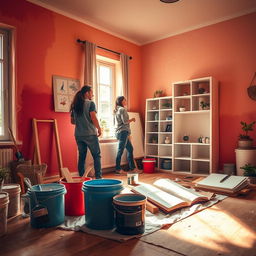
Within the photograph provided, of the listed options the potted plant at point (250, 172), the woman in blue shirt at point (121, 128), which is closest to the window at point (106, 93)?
the woman in blue shirt at point (121, 128)

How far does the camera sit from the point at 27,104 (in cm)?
398

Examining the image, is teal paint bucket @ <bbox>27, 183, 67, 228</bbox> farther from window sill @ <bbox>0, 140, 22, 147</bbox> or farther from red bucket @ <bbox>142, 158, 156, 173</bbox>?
red bucket @ <bbox>142, 158, 156, 173</bbox>

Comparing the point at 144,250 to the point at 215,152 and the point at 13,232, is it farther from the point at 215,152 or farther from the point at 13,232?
the point at 215,152

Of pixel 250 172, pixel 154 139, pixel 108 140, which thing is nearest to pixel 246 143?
pixel 250 172

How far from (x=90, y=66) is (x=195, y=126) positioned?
239cm

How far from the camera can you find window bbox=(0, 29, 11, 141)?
3.79 m

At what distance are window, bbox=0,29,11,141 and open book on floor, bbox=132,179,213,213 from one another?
7.24 feet

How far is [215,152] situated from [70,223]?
327 centimetres

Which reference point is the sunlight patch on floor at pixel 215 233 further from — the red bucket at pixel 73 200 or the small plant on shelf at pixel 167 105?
the small plant on shelf at pixel 167 105

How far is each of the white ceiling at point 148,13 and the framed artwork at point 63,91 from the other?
46.4 inches

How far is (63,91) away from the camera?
14.6 feet

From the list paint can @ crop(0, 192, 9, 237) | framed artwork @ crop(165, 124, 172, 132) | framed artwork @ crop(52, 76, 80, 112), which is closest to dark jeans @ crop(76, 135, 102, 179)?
framed artwork @ crop(52, 76, 80, 112)

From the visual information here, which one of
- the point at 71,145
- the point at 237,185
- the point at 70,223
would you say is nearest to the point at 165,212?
the point at 70,223

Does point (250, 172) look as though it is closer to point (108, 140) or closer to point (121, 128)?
point (121, 128)
